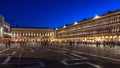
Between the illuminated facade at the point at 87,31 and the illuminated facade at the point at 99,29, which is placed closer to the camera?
the illuminated facade at the point at 99,29

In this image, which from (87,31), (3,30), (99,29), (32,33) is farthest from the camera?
(32,33)

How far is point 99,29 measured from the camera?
104250 mm

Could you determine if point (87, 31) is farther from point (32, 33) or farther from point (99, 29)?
point (32, 33)

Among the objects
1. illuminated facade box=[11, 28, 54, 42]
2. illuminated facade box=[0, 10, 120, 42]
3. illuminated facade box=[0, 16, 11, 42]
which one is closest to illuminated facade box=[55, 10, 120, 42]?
illuminated facade box=[0, 10, 120, 42]

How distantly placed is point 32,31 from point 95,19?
96231 mm

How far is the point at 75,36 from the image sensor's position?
141000mm

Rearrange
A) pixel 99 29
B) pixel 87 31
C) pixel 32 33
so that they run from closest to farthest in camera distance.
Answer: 1. pixel 99 29
2. pixel 87 31
3. pixel 32 33

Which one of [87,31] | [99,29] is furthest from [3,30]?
[99,29]

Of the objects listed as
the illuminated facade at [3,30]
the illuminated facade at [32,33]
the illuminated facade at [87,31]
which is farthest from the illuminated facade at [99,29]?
the illuminated facade at [32,33]

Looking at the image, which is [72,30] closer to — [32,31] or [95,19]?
[95,19]

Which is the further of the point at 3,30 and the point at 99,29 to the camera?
the point at 3,30

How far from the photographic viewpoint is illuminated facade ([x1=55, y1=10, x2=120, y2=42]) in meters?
88.1

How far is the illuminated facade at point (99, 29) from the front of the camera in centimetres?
8806

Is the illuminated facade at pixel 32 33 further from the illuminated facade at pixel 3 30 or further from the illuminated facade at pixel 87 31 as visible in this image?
the illuminated facade at pixel 3 30
